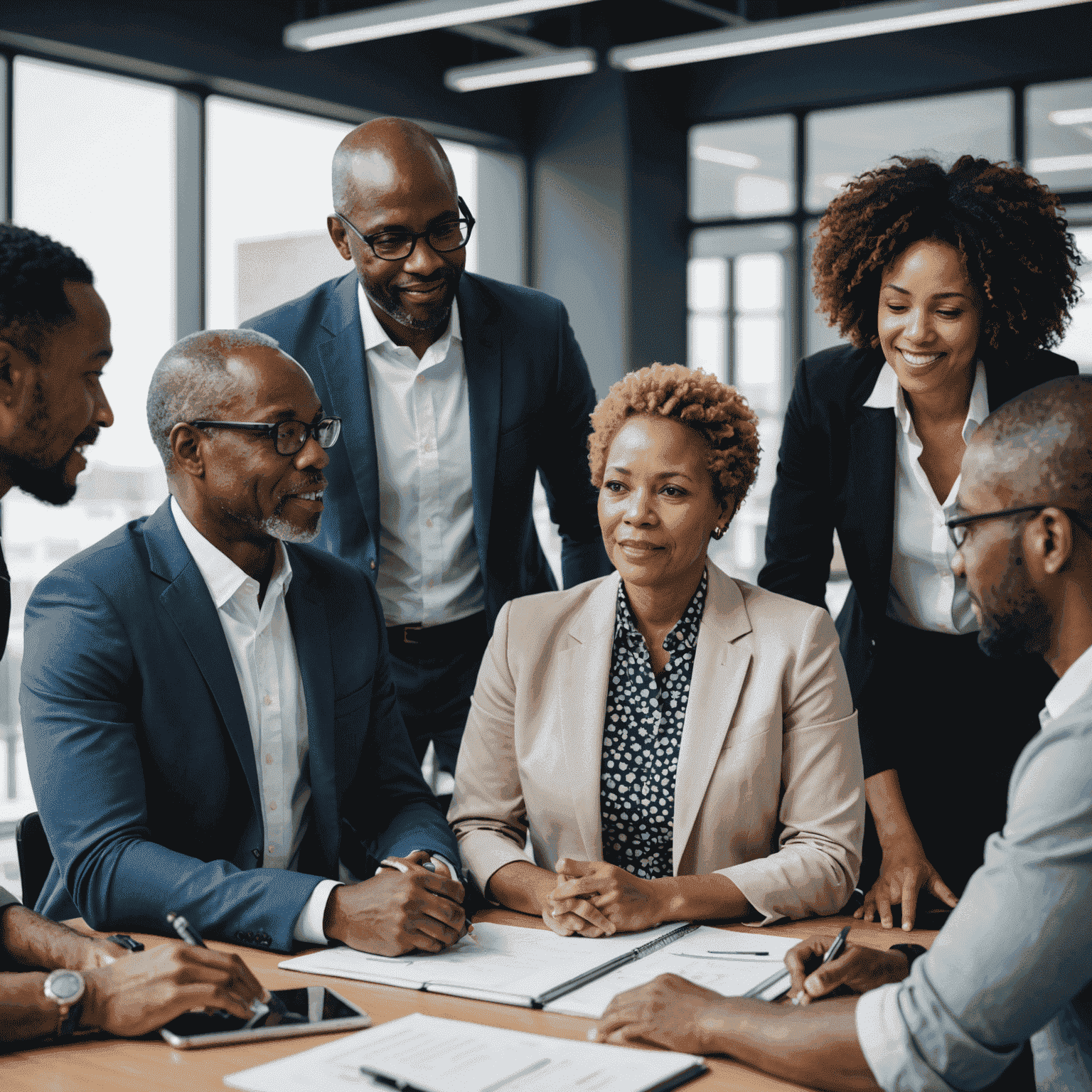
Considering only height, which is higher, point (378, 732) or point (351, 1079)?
point (378, 732)

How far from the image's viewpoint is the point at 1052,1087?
1.32 m

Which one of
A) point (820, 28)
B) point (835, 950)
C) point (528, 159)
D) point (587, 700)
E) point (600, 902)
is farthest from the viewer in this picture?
point (528, 159)

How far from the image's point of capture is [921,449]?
7.95 feet

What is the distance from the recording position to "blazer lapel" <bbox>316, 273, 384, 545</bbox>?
251 centimetres

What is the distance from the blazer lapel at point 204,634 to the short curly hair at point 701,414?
72 centimetres

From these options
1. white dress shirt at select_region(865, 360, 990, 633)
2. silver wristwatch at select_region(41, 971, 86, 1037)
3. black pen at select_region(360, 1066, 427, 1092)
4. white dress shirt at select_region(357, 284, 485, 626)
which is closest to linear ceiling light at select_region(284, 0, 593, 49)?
white dress shirt at select_region(357, 284, 485, 626)

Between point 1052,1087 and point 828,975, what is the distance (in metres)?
0.25

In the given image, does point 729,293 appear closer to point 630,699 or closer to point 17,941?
point 630,699

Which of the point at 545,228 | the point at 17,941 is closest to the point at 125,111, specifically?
the point at 545,228

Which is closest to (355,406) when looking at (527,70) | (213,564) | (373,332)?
(373,332)

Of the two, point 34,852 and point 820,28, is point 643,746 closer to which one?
point 34,852

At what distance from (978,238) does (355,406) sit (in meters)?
1.18

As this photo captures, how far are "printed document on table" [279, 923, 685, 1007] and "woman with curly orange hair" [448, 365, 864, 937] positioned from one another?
0.14 m

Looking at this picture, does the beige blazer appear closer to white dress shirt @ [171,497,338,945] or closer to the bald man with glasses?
white dress shirt @ [171,497,338,945]
